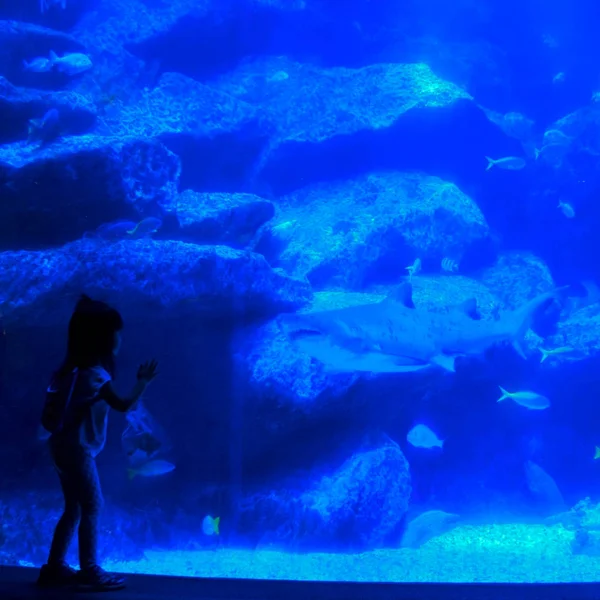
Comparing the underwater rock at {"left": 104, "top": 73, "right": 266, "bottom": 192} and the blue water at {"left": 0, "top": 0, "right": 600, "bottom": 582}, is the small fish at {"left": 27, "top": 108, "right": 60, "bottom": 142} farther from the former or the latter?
the underwater rock at {"left": 104, "top": 73, "right": 266, "bottom": 192}

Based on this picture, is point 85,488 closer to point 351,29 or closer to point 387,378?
point 387,378

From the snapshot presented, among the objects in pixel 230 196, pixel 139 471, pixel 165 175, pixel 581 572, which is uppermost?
pixel 230 196

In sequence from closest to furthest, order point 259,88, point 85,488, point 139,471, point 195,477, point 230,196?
point 85,488 < point 139,471 < point 195,477 < point 230,196 < point 259,88

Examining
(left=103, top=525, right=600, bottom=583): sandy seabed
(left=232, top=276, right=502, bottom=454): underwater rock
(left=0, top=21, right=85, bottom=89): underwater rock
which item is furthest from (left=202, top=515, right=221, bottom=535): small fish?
(left=0, top=21, right=85, bottom=89): underwater rock

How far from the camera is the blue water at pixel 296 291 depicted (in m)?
5.65

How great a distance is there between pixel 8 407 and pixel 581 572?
6.12m

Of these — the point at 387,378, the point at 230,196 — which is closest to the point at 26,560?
the point at 387,378

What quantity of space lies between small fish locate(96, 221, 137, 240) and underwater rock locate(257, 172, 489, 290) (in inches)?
135

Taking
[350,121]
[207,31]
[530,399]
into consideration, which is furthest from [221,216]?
[207,31]

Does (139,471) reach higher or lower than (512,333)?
lower

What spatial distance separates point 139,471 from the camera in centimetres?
556

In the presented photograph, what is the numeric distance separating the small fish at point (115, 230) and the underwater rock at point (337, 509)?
357cm

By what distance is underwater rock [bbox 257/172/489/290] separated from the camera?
9.70 metres

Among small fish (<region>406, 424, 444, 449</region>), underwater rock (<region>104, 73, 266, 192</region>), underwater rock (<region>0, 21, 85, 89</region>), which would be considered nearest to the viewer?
small fish (<region>406, 424, 444, 449</region>)
